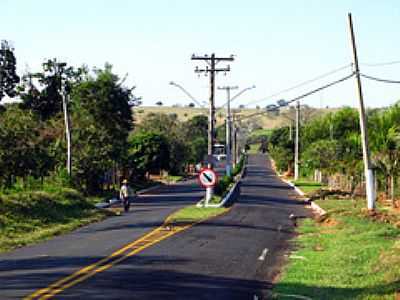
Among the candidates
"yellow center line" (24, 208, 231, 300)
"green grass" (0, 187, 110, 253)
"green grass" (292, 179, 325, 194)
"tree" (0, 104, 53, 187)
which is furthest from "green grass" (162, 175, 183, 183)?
"yellow center line" (24, 208, 231, 300)

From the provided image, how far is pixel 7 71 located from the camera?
227 feet

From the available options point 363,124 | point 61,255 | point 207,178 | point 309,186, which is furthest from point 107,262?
point 309,186

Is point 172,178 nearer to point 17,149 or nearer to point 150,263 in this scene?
point 17,149

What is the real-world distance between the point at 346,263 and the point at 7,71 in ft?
185

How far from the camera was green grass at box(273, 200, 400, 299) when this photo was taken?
43.7 feet

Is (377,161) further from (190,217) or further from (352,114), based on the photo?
(352,114)

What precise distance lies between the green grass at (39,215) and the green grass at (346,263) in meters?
8.04

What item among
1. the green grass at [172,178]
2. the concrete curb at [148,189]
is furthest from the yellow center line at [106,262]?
the green grass at [172,178]

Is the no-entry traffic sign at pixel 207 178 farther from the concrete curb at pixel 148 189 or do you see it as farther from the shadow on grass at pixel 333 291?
the concrete curb at pixel 148 189

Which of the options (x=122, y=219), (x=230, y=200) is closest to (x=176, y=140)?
(x=230, y=200)

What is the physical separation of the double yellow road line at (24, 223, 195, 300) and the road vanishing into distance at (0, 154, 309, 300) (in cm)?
2

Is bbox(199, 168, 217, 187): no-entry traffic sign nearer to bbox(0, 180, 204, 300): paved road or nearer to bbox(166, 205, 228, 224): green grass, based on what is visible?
bbox(166, 205, 228, 224): green grass

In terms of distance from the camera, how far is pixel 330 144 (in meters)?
56.0

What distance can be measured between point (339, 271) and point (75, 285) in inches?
224
